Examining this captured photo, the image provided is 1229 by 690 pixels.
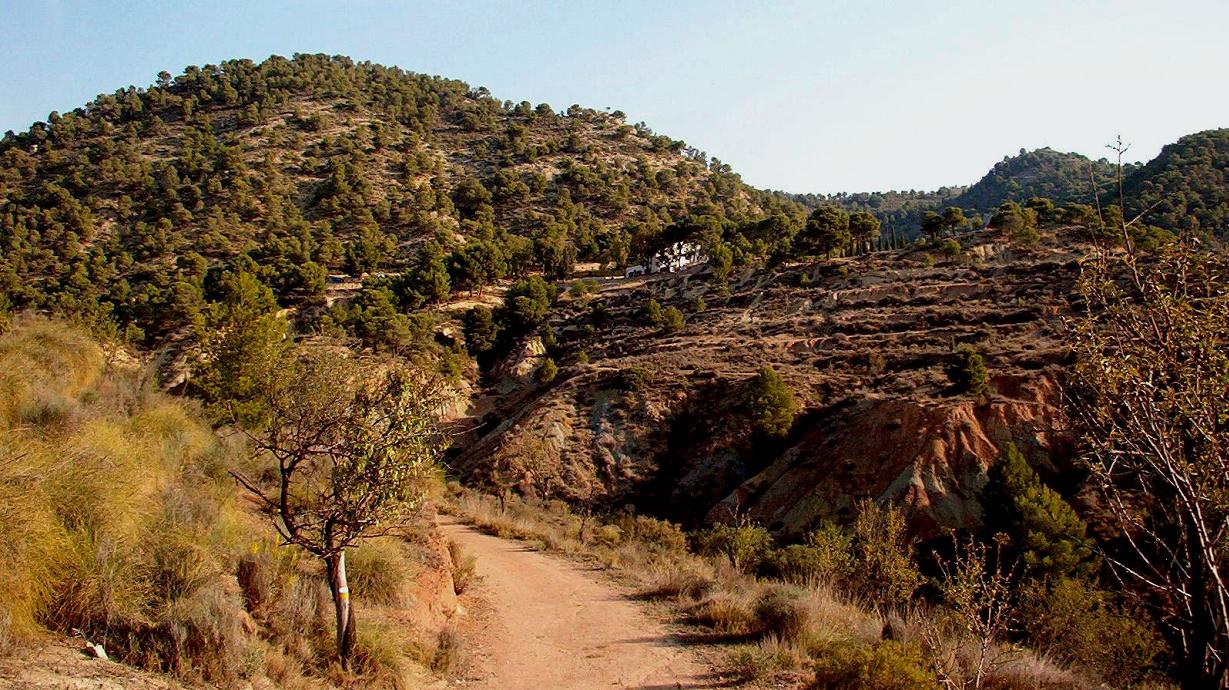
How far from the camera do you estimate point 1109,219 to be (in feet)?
162

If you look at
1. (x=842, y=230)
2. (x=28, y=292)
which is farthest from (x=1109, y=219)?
(x=28, y=292)

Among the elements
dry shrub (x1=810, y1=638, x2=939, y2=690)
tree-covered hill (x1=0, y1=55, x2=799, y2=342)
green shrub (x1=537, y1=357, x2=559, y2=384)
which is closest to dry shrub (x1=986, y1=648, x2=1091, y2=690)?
dry shrub (x1=810, y1=638, x2=939, y2=690)

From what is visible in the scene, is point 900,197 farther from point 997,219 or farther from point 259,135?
point 259,135

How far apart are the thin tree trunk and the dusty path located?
2071 mm

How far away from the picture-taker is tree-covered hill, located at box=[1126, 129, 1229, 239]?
62.9 meters

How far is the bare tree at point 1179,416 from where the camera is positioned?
163 inches

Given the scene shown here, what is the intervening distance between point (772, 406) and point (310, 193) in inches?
2911

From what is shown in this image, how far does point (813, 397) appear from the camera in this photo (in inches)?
1346

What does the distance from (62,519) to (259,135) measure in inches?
4194

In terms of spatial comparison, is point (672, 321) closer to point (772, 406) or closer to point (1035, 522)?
point (772, 406)

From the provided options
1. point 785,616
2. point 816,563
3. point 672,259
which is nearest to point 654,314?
point 672,259

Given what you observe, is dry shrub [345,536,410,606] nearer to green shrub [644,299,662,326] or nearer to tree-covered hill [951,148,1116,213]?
green shrub [644,299,662,326]

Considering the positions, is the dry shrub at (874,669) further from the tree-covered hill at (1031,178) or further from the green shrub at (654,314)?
the tree-covered hill at (1031,178)

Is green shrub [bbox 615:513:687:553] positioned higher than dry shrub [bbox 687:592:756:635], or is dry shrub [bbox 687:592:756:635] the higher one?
dry shrub [bbox 687:592:756:635]
